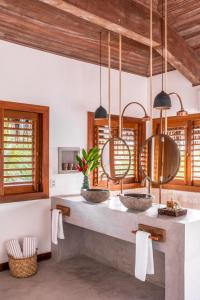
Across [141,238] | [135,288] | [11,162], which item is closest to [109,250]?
Answer: [135,288]

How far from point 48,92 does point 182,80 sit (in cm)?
212

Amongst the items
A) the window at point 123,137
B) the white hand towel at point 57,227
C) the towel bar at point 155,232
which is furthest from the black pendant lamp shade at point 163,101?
the white hand towel at point 57,227

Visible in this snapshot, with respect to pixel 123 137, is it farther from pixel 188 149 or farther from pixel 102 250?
pixel 102 250

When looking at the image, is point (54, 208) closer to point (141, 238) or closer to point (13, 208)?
point (13, 208)

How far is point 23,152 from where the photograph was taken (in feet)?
12.6

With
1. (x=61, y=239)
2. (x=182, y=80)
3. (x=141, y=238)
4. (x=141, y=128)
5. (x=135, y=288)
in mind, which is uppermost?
(x=182, y=80)

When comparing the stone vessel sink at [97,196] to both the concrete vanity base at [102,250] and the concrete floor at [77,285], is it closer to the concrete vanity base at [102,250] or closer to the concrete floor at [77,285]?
the concrete vanity base at [102,250]

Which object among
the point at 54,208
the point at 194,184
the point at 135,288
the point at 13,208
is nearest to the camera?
the point at 135,288

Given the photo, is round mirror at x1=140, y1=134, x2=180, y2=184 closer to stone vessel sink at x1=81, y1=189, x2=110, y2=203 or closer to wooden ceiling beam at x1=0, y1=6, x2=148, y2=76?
stone vessel sink at x1=81, y1=189, x2=110, y2=203

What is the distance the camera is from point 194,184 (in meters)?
4.62

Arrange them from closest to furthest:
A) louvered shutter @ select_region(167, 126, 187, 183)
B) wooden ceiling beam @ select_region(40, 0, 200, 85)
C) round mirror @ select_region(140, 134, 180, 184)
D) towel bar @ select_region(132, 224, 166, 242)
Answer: towel bar @ select_region(132, 224, 166, 242), wooden ceiling beam @ select_region(40, 0, 200, 85), round mirror @ select_region(140, 134, 180, 184), louvered shutter @ select_region(167, 126, 187, 183)

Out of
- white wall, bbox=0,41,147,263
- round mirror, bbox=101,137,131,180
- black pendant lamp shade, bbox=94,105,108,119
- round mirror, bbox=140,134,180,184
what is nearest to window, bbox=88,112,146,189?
round mirror, bbox=101,137,131,180

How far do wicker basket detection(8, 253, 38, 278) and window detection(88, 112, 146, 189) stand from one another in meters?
1.49

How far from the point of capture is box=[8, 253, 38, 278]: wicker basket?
3.35 m
